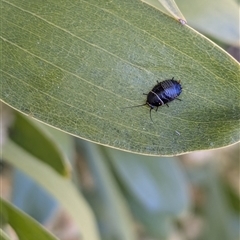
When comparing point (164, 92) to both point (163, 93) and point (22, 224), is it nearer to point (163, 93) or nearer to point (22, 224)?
point (163, 93)

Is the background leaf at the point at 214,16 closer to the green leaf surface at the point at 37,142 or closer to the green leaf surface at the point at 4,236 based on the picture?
the green leaf surface at the point at 37,142

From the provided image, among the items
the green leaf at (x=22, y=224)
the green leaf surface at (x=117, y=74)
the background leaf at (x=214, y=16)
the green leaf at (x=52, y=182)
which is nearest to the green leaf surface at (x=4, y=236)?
the green leaf at (x=22, y=224)

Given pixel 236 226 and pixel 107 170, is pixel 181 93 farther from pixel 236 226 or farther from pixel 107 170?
pixel 236 226

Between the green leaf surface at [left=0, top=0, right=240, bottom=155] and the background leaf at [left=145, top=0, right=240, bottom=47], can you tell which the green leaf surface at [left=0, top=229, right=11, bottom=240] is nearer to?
the green leaf surface at [left=0, top=0, right=240, bottom=155]

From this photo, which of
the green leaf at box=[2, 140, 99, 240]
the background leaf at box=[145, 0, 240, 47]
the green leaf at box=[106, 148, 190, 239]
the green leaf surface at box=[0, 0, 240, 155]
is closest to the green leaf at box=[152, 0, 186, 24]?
the green leaf surface at box=[0, 0, 240, 155]

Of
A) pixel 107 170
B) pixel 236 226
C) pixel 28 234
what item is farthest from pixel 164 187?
pixel 28 234

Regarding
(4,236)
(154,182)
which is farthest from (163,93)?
(154,182)

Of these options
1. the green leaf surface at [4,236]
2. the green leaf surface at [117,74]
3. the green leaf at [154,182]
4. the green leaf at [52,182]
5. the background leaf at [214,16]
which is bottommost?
the green leaf surface at [4,236]
